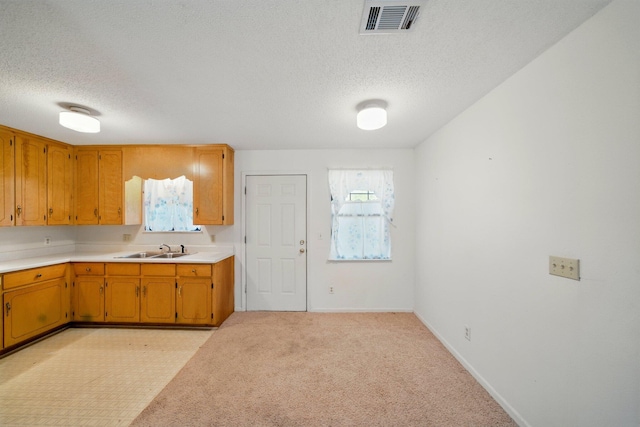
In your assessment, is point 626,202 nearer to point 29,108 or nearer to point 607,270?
point 607,270

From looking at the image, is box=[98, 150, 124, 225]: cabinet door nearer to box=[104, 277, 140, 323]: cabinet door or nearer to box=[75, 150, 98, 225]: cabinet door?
box=[75, 150, 98, 225]: cabinet door

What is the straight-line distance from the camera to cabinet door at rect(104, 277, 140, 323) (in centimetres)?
301

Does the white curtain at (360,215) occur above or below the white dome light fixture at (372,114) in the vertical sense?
below

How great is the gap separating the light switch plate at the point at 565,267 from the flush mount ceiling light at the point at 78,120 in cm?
368

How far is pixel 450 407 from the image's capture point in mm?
1790

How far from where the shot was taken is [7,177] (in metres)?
2.66

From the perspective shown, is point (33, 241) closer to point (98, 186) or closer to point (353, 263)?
point (98, 186)

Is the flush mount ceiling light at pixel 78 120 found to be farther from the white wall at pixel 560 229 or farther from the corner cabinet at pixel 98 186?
the white wall at pixel 560 229

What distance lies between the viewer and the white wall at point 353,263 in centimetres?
356

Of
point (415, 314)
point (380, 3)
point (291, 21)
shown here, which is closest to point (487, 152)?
point (380, 3)

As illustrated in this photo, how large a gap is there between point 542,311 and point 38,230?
5.37 meters

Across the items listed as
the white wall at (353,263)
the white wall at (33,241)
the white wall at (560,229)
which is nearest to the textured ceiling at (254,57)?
the white wall at (560,229)

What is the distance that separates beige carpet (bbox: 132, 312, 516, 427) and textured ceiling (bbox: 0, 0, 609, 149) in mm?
2401

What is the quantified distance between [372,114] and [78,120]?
2.56m
